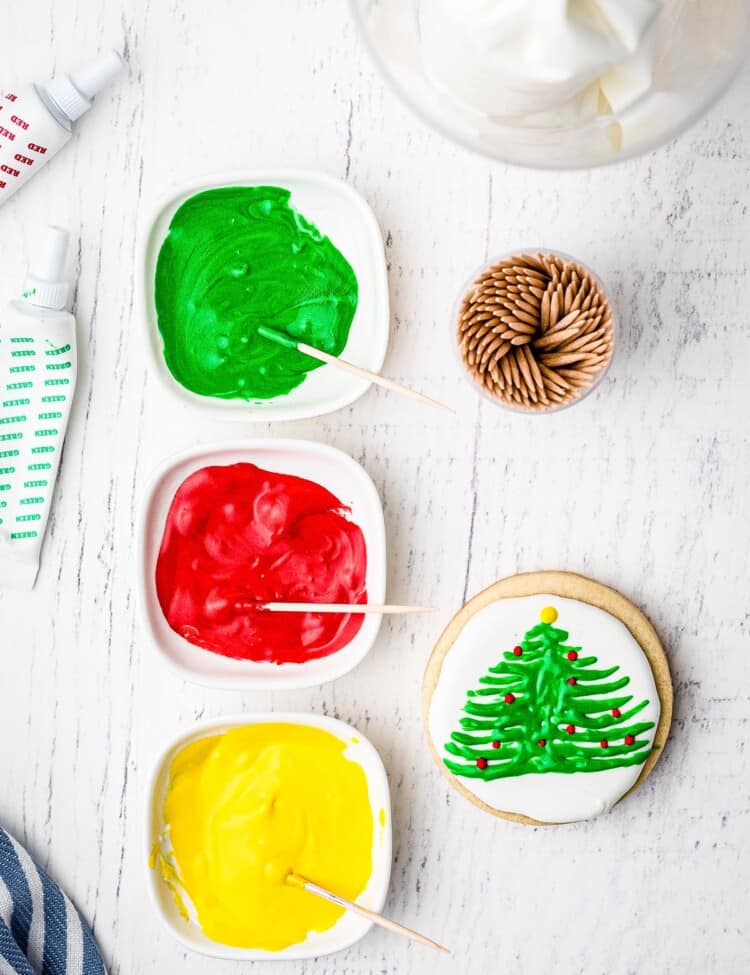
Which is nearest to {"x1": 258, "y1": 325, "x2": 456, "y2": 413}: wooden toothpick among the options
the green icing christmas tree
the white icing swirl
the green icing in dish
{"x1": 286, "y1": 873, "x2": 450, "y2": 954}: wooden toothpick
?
the green icing in dish

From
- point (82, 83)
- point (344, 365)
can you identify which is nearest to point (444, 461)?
point (344, 365)

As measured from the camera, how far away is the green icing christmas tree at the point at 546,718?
0.89 metres

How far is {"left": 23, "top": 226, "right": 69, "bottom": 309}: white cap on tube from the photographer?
2.95 ft

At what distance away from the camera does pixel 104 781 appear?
0.98 m

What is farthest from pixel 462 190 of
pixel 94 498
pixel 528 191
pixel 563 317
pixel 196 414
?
pixel 94 498

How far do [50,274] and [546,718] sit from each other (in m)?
0.64

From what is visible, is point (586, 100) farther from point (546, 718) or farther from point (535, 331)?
point (546, 718)

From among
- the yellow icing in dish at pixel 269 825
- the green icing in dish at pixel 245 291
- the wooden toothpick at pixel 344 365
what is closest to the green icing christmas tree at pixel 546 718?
the yellow icing in dish at pixel 269 825

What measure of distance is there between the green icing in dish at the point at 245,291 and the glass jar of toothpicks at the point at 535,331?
15 cm

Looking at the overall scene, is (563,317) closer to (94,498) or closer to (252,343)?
(252,343)

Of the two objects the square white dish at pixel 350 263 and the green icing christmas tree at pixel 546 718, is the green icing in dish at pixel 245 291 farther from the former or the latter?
the green icing christmas tree at pixel 546 718

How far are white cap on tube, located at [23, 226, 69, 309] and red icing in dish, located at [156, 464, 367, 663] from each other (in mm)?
221

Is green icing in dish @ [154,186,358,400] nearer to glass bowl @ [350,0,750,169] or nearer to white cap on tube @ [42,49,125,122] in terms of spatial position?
white cap on tube @ [42,49,125,122]

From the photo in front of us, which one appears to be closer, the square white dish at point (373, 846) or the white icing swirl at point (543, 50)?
the white icing swirl at point (543, 50)
